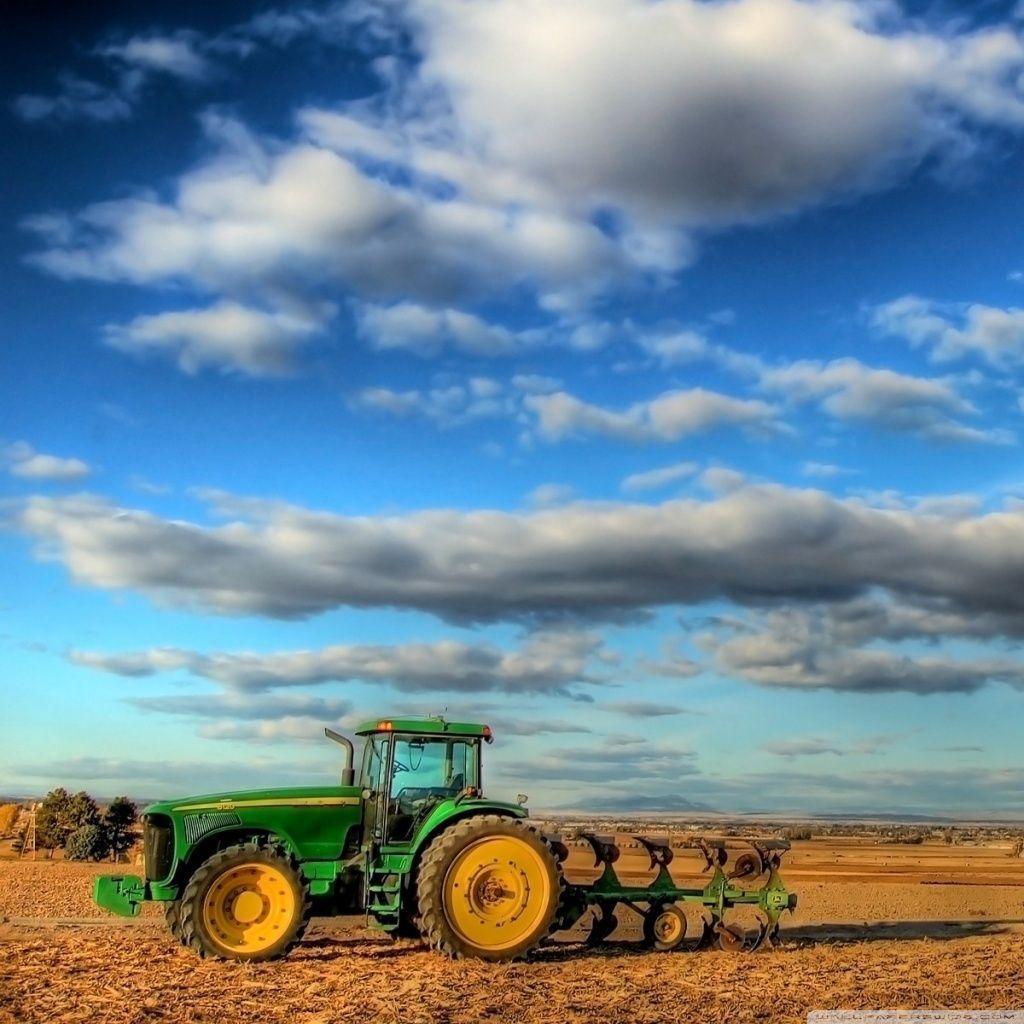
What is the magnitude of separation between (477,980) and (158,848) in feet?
14.1

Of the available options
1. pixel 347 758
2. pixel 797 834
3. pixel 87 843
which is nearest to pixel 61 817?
pixel 87 843

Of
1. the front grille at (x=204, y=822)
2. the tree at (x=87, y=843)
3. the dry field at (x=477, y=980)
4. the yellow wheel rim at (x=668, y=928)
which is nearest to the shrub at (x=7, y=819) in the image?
the tree at (x=87, y=843)

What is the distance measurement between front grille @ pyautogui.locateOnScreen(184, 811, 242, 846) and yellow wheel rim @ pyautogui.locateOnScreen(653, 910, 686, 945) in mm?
5543

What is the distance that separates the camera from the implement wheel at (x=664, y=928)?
603 inches

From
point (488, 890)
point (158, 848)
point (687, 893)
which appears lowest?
point (687, 893)

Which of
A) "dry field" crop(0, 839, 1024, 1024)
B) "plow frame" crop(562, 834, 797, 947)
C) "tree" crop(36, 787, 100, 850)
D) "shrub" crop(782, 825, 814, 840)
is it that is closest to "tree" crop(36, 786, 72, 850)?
"tree" crop(36, 787, 100, 850)

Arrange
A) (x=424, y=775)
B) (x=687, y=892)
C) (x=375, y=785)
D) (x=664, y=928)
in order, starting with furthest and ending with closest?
(x=687, y=892) → (x=664, y=928) → (x=424, y=775) → (x=375, y=785)

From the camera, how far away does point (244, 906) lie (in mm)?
13547

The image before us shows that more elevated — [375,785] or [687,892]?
[375,785]

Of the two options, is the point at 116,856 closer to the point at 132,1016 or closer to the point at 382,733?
the point at 382,733

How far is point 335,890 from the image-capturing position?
46.5 feet

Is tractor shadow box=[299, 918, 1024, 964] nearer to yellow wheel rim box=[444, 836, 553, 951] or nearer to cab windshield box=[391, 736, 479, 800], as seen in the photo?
yellow wheel rim box=[444, 836, 553, 951]

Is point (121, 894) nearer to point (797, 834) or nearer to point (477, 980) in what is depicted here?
point (477, 980)

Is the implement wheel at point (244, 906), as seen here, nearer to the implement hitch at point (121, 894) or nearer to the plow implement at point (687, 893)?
the implement hitch at point (121, 894)
